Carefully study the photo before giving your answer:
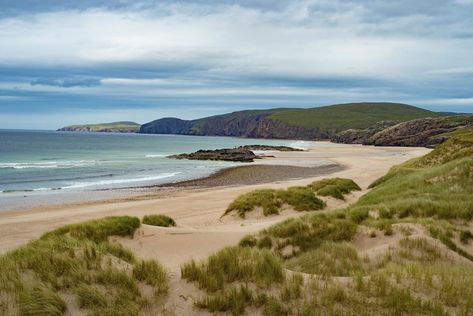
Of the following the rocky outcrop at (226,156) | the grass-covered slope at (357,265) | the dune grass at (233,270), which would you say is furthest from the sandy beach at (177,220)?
the rocky outcrop at (226,156)

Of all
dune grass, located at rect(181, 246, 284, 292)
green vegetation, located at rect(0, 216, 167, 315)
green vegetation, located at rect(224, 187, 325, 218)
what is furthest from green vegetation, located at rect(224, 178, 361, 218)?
green vegetation, located at rect(0, 216, 167, 315)

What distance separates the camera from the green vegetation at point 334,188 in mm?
24969

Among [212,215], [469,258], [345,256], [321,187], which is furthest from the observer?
[321,187]

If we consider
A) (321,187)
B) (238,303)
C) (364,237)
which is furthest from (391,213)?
(321,187)

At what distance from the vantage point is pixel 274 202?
21656mm

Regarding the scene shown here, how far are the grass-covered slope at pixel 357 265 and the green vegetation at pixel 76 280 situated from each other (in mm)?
739

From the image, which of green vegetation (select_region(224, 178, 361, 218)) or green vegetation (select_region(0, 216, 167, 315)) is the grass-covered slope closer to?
green vegetation (select_region(0, 216, 167, 315))

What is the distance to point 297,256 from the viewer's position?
34.5ft

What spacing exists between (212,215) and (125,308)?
1714 centimetres

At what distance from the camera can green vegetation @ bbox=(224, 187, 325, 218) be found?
21.2m

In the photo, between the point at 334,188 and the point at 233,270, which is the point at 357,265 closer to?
the point at 233,270

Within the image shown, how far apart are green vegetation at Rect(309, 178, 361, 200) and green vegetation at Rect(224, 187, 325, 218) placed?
2.01 metres

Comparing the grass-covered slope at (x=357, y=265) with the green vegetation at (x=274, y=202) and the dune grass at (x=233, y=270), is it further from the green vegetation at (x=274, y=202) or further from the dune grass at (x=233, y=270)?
the green vegetation at (x=274, y=202)

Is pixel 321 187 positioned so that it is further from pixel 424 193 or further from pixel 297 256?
pixel 297 256
